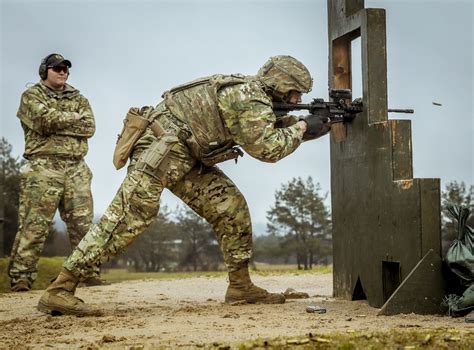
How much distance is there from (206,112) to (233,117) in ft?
0.80

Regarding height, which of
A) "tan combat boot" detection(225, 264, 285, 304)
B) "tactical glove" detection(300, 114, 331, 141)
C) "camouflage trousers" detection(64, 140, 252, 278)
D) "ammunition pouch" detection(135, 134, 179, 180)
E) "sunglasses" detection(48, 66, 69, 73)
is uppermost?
"sunglasses" detection(48, 66, 69, 73)

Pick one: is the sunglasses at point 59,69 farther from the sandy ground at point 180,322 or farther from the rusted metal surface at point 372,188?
the rusted metal surface at point 372,188

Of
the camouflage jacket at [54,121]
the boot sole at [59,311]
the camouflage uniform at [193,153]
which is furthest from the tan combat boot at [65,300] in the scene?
the camouflage jacket at [54,121]

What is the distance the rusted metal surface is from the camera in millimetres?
7316

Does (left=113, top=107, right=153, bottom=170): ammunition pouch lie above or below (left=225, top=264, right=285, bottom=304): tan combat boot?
above

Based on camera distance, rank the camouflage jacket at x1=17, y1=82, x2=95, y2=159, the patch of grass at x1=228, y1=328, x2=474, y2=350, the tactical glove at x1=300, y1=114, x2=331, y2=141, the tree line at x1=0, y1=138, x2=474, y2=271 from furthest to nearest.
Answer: the tree line at x1=0, y1=138, x2=474, y2=271 < the camouflage jacket at x1=17, y1=82, x2=95, y2=159 < the tactical glove at x1=300, y1=114, x2=331, y2=141 < the patch of grass at x1=228, y1=328, x2=474, y2=350

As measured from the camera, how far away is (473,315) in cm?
681

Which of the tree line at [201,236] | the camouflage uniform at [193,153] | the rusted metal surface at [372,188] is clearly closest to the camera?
the rusted metal surface at [372,188]

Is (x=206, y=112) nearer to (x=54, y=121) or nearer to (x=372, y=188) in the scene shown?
(x=372, y=188)

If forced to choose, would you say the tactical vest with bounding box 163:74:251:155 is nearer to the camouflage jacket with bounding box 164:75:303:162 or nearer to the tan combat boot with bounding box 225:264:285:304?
the camouflage jacket with bounding box 164:75:303:162

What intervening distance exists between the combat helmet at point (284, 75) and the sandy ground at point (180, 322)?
1926mm

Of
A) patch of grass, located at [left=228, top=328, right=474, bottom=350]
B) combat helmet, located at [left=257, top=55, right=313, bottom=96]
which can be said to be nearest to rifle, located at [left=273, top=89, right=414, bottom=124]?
combat helmet, located at [left=257, top=55, right=313, bottom=96]

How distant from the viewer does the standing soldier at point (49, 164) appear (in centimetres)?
1088

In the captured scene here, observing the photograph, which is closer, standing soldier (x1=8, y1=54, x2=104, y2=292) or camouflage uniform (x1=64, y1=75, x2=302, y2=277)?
camouflage uniform (x1=64, y1=75, x2=302, y2=277)
